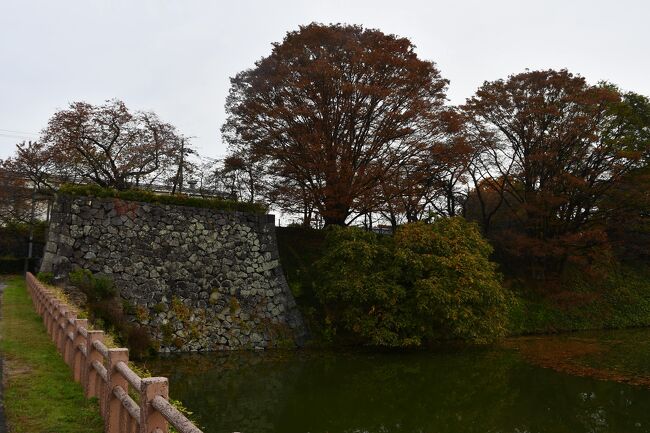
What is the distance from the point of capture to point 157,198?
17.3 meters

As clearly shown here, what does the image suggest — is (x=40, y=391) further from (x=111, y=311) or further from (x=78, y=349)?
(x=111, y=311)

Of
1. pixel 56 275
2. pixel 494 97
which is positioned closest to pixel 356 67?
pixel 494 97

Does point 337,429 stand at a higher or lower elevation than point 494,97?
lower

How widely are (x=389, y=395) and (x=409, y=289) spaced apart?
17.5 feet

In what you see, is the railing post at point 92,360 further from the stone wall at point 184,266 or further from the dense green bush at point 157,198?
the dense green bush at point 157,198

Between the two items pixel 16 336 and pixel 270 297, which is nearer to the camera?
pixel 16 336

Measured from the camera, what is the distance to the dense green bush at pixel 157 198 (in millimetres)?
16125

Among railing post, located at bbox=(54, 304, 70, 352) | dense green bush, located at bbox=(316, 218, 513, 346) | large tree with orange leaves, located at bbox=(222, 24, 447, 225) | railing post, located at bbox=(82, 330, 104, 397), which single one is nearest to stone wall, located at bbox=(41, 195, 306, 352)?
→ dense green bush, located at bbox=(316, 218, 513, 346)

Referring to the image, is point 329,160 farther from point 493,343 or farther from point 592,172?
point 592,172

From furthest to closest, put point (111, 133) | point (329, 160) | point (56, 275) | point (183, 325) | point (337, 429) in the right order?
point (111, 133), point (329, 160), point (183, 325), point (56, 275), point (337, 429)

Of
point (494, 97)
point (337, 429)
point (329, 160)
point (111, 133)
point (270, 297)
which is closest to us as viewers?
point (337, 429)

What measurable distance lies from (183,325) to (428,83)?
1319 cm

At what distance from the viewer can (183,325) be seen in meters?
16.3

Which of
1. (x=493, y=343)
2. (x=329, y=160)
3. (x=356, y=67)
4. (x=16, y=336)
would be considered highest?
(x=356, y=67)
